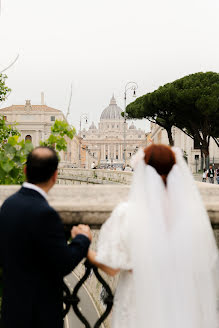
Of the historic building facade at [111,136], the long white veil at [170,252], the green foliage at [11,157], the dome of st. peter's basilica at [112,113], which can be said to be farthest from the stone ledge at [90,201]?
the dome of st. peter's basilica at [112,113]

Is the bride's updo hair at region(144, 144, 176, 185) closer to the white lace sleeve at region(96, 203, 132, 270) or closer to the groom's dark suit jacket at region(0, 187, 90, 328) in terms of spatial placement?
the white lace sleeve at region(96, 203, 132, 270)

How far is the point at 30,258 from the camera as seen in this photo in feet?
6.05

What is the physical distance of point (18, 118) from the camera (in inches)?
2840

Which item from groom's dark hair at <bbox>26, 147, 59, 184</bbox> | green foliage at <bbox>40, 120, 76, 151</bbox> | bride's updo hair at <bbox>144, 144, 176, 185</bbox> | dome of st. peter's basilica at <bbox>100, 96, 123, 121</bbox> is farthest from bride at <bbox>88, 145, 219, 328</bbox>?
dome of st. peter's basilica at <bbox>100, 96, 123, 121</bbox>

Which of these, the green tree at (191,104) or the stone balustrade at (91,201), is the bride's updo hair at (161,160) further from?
the green tree at (191,104)

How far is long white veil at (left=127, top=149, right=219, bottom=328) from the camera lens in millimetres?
2012

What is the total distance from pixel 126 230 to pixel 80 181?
90.2ft

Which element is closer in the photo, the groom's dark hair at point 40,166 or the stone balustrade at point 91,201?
the groom's dark hair at point 40,166

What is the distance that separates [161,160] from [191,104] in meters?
27.7

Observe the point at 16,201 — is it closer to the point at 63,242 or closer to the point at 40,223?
the point at 40,223

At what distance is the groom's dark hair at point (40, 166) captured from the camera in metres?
1.94

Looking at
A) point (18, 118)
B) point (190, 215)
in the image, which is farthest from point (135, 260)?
point (18, 118)

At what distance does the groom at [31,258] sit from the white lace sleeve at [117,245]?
0.20 meters

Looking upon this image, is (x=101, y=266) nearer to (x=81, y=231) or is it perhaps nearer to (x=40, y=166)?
(x=81, y=231)
